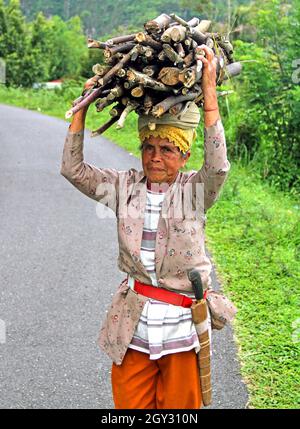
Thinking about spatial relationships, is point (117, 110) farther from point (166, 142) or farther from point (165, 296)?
point (165, 296)

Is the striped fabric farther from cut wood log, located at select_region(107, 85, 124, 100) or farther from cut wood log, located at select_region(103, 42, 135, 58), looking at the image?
cut wood log, located at select_region(103, 42, 135, 58)

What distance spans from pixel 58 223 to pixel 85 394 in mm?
4121

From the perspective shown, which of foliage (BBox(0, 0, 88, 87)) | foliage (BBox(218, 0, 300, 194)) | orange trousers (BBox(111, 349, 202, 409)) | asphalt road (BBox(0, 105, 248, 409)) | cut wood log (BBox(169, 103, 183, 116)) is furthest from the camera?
foliage (BBox(0, 0, 88, 87))

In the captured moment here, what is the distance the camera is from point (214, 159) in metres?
2.78

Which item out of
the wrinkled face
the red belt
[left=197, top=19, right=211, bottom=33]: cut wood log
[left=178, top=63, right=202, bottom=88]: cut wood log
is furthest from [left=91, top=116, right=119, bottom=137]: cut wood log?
the red belt

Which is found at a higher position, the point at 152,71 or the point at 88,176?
the point at 152,71

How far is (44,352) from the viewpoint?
4.61m

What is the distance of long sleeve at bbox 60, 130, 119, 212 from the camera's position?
3.01 m

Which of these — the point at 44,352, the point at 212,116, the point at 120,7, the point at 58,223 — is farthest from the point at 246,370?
the point at 120,7

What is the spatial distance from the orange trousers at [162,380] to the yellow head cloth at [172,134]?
90 centimetres

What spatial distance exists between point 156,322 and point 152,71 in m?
1.04

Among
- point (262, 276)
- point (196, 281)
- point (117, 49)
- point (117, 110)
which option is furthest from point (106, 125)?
point (262, 276)

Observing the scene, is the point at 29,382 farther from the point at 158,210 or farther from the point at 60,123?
the point at 60,123

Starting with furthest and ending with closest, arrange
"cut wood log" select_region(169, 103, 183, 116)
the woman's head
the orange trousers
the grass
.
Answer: the grass < the orange trousers < the woman's head < "cut wood log" select_region(169, 103, 183, 116)
